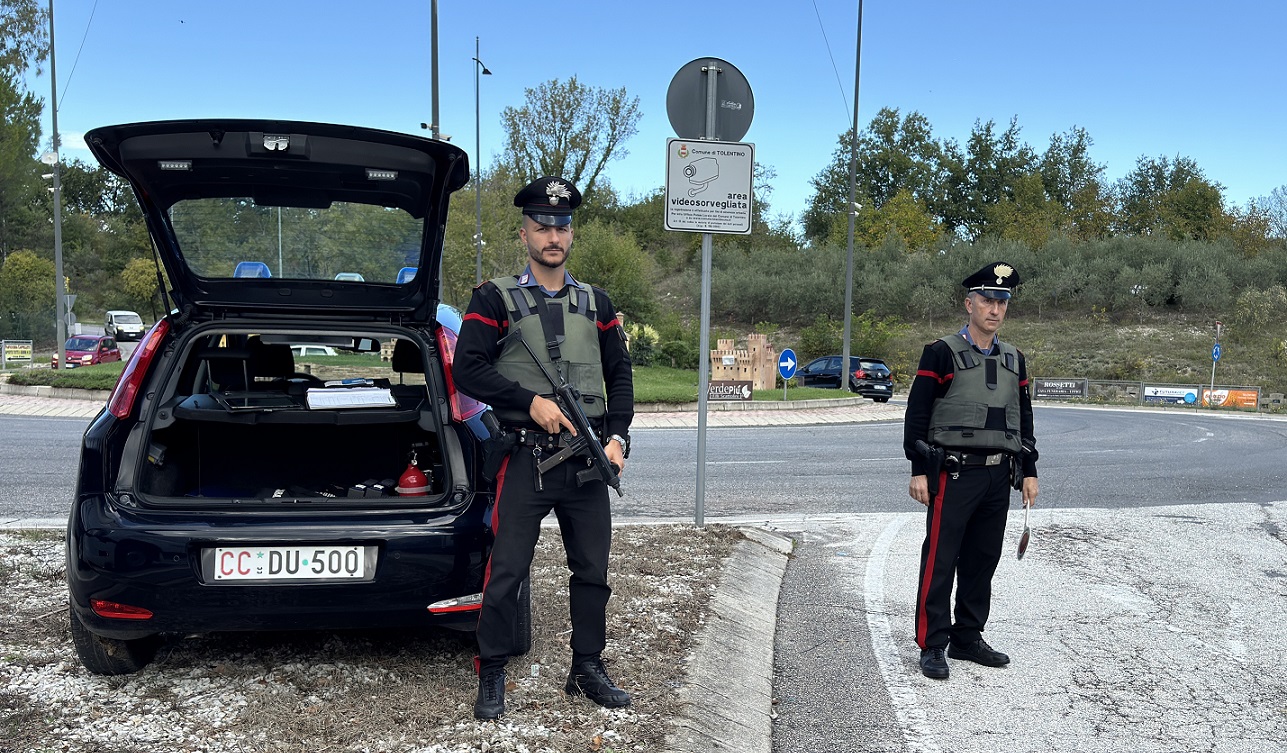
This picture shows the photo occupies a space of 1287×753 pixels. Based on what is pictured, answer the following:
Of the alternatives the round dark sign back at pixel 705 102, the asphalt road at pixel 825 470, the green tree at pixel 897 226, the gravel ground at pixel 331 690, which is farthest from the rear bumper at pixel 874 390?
the green tree at pixel 897 226

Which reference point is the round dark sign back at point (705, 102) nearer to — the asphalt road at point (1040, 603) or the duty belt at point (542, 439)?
the asphalt road at point (1040, 603)

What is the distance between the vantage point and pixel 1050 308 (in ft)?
161

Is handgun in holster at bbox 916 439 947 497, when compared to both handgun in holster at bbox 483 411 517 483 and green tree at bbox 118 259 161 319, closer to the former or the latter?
handgun in holster at bbox 483 411 517 483

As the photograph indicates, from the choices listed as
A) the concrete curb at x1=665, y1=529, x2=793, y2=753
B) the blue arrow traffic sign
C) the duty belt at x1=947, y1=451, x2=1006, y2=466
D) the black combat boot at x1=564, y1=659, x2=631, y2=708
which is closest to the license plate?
the black combat boot at x1=564, y1=659, x2=631, y2=708

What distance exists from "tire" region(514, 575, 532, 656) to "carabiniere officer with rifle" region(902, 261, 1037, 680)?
1804 mm

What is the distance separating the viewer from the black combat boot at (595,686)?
357cm

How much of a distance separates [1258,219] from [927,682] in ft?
199

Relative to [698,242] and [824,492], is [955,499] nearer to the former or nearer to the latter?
[824,492]

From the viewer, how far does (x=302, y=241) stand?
431 centimetres

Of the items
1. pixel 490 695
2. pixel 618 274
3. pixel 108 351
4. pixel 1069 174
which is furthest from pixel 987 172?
pixel 490 695

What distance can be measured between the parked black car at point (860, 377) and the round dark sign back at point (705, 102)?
22.8 metres

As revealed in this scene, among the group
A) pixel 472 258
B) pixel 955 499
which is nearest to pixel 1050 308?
pixel 472 258

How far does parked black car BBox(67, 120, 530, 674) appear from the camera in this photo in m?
3.49

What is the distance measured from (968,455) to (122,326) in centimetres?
4488
